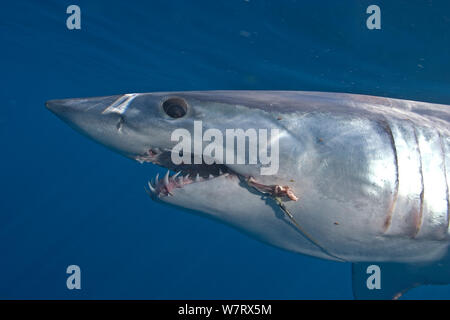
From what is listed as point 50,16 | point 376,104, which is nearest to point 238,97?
point 376,104

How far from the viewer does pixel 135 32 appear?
12812 millimetres

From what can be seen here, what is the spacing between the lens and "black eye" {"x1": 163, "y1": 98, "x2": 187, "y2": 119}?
6.59 ft

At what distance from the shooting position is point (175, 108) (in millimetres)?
2012

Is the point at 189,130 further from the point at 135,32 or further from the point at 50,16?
the point at 50,16

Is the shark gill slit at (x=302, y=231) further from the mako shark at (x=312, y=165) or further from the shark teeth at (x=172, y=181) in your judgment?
the shark teeth at (x=172, y=181)

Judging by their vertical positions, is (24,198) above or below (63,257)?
above

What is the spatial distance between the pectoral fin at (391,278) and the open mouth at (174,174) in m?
2.08

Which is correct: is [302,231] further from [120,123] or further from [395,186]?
[120,123]

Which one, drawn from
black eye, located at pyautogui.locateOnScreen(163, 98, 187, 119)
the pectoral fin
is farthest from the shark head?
the pectoral fin

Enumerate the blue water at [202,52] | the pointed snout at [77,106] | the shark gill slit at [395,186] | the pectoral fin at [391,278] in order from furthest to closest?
the blue water at [202,52] < the pectoral fin at [391,278] < the pointed snout at [77,106] < the shark gill slit at [395,186]

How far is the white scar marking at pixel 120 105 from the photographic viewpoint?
1997 mm

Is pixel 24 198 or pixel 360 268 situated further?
pixel 24 198

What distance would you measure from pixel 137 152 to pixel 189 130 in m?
0.37

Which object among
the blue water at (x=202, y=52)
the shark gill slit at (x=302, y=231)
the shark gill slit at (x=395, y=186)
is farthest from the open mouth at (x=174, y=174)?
the blue water at (x=202, y=52)
